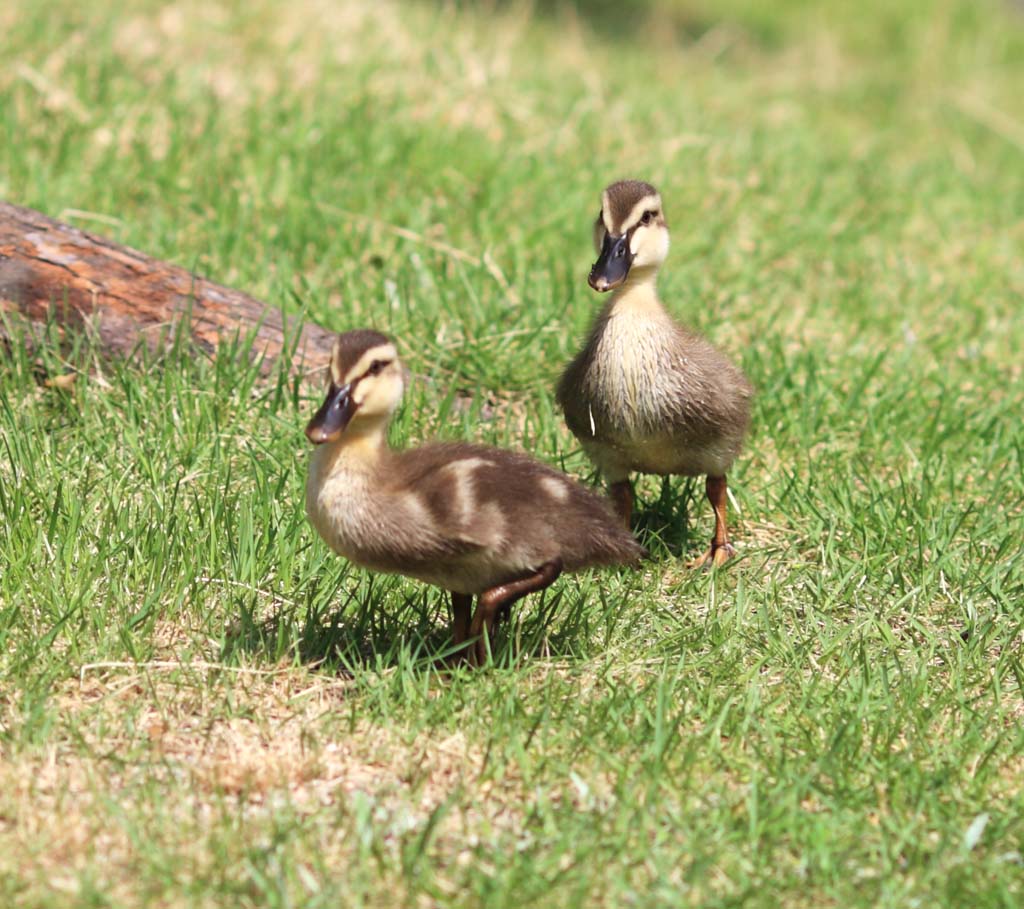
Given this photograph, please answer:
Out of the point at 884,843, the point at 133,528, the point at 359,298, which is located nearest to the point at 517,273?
the point at 359,298

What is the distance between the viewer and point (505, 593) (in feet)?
13.1

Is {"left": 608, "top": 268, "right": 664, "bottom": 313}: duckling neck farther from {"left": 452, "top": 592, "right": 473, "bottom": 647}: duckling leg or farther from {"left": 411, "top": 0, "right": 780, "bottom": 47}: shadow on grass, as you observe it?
{"left": 411, "top": 0, "right": 780, "bottom": 47}: shadow on grass

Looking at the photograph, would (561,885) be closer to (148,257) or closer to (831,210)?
(148,257)

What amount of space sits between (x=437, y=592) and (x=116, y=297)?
1.95 m

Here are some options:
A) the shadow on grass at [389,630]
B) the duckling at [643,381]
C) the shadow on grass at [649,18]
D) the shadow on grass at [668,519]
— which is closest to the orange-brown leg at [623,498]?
the duckling at [643,381]

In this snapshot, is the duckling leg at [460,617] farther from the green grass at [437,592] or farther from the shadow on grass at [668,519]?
the shadow on grass at [668,519]

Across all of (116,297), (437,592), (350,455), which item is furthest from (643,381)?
(116,297)

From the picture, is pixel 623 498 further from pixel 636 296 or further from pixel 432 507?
pixel 432 507

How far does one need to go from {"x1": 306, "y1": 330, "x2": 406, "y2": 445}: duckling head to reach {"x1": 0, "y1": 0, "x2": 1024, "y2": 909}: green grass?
712mm

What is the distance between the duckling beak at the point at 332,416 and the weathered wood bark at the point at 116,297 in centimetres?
197

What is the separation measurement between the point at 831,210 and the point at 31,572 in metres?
5.73

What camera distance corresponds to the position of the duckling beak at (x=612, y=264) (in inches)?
186

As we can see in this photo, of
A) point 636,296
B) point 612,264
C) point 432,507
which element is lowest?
point 432,507

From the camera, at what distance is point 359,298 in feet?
21.4
